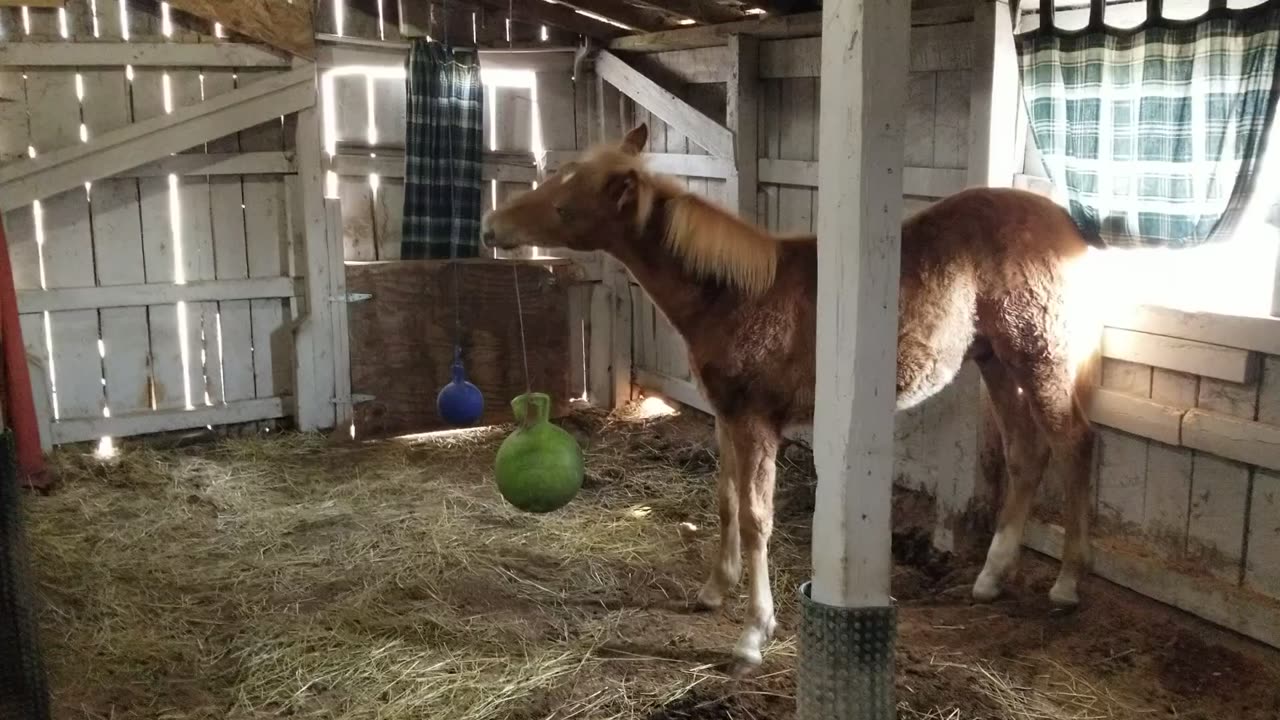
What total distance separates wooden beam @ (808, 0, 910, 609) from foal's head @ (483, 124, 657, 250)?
1.57 metres

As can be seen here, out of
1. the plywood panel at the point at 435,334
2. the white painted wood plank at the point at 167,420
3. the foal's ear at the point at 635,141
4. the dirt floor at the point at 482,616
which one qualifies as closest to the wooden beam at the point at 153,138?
the plywood panel at the point at 435,334

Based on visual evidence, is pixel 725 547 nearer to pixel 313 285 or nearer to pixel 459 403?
pixel 459 403

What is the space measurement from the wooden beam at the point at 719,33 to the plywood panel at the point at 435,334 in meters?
1.50

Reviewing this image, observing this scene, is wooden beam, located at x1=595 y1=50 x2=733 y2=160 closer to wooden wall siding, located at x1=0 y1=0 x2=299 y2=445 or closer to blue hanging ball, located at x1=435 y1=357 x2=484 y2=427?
blue hanging ball, located at x1=435 y1=357 x2=484 y2=427

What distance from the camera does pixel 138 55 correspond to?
19.0ft

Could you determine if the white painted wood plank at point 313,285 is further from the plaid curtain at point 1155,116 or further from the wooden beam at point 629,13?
the plaid curtain at point 1155,116

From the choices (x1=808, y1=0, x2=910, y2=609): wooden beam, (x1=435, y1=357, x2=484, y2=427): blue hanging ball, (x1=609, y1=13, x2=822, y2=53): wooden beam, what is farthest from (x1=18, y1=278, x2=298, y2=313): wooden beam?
(x1=808, y1=0, x2=910, y2=609): wooden beam

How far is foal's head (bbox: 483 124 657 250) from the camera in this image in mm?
3742

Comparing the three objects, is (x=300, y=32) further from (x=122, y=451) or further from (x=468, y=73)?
(x=122, y=451)

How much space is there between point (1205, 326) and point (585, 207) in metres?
2.20

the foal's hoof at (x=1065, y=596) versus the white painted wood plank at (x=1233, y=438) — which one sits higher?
the white painted wood plank at (x=1233, y=438)

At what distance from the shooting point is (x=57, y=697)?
3299 mm

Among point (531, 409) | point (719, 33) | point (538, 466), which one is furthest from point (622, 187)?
point (719, 33)

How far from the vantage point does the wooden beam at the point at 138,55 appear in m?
5.56
